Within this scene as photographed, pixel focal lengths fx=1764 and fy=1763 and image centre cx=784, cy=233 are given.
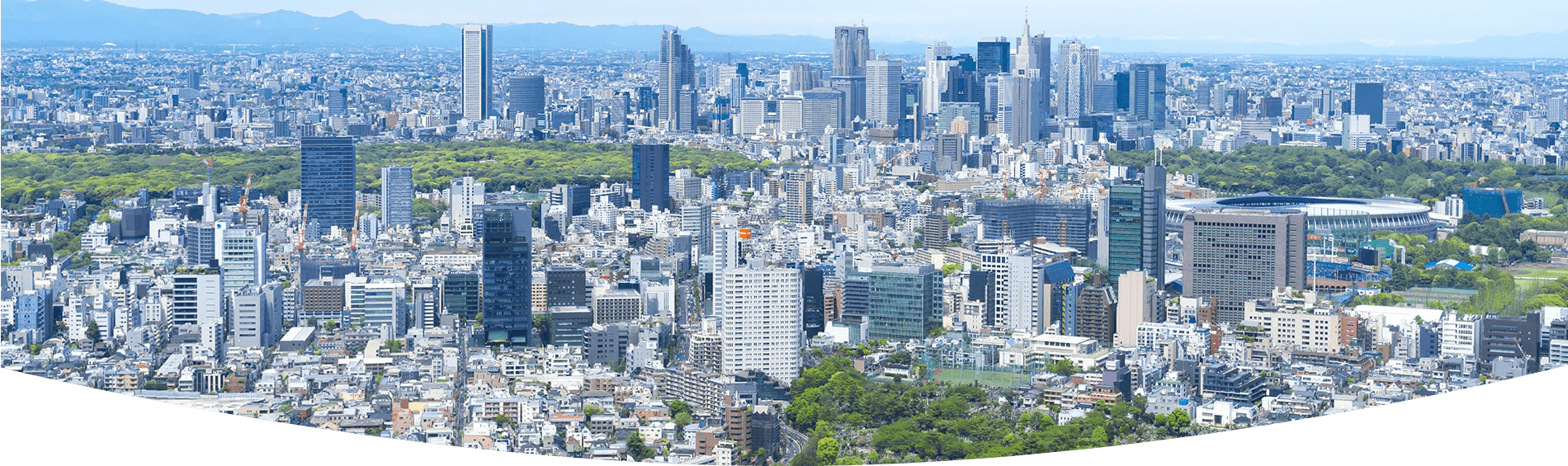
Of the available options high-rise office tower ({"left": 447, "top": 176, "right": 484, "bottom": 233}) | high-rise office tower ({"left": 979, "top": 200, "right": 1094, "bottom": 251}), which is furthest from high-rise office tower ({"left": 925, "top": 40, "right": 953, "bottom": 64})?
high-rise office tower ({"left": 447, "top": 176, "right": 484, "bottom": 233})

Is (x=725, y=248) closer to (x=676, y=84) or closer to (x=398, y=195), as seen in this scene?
(x=676, y=84)

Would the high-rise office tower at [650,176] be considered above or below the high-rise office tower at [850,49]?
below

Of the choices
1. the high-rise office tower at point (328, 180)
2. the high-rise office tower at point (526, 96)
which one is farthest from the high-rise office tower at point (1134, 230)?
the high-rise office tower at point (328, 180)

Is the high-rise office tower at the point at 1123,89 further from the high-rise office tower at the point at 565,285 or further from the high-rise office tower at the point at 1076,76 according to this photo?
the high-rise office tower at the point at 565,285

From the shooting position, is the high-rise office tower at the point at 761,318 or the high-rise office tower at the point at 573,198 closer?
the high-rise office tower at the point at 761,318

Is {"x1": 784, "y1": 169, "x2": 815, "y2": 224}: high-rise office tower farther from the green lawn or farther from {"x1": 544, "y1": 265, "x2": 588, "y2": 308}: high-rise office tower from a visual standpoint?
the green lawn

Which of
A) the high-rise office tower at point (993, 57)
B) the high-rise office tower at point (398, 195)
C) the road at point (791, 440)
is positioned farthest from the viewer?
the high-rise office tower at point (398, 195)
